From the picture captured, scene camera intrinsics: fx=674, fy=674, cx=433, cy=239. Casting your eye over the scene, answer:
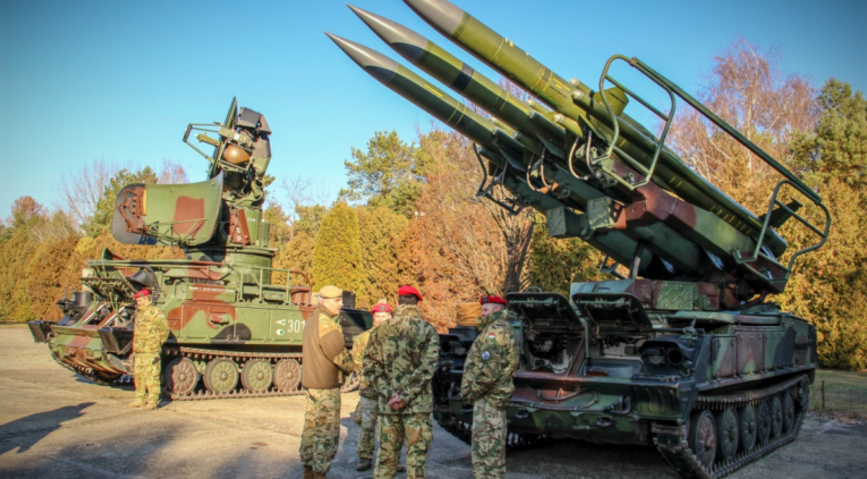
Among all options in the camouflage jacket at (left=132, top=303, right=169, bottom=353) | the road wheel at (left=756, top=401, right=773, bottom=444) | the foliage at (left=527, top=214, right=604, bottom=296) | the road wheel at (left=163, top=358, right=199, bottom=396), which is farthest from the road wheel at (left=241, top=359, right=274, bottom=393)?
the road wheel at (left=756, top=401, right=773, bottom=444)

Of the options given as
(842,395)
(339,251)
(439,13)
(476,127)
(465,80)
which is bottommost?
(842,395)

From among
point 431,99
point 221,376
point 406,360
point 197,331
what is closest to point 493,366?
point 406,360

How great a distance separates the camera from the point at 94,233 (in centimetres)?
3145

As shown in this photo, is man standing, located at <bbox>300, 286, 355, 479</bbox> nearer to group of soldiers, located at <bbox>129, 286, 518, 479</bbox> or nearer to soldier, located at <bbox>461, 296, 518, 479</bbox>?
group of soldiers, located at <bbox>129, 286, 518, 479</bbox>

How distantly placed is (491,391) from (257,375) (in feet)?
21.6

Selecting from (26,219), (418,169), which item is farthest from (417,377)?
(26,219)

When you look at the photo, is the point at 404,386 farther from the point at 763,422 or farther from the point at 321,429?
the point at 763,422

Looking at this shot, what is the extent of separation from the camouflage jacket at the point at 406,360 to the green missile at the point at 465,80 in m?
3.27

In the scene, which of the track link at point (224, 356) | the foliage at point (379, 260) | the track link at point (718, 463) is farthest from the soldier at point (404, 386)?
the foliage at point (379, 260)

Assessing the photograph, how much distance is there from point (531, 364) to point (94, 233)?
30.1m

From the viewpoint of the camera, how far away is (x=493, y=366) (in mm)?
4793

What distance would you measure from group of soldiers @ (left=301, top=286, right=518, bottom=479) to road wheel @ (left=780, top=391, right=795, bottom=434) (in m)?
4.57

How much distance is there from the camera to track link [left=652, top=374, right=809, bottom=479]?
503 cm

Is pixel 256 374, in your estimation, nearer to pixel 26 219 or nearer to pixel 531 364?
pixel 531 364
